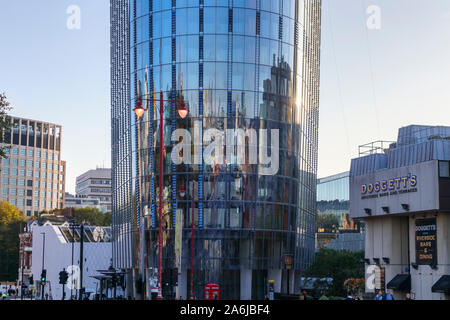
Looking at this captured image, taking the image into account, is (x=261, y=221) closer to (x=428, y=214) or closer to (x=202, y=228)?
(x=202, y=228)

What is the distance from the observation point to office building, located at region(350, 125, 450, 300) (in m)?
49.7

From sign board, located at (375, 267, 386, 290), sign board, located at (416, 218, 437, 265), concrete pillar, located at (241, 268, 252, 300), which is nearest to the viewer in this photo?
sign board, located at (416, 218, 437, 265)

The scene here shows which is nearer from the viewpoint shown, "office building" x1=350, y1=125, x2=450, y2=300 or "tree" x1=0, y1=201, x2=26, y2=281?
"office building" x1=350, y1=125, x2=450, y2=300

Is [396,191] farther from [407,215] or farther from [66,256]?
[66,256]

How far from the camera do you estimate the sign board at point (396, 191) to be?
1961 inches

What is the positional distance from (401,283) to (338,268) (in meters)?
15.3

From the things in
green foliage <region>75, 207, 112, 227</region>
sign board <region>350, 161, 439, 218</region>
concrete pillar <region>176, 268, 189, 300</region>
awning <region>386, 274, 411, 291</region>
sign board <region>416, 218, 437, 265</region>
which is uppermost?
green foliage <region>75, 207, 112, 227</region>

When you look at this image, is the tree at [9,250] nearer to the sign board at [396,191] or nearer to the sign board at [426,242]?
the sign board at [396,191]

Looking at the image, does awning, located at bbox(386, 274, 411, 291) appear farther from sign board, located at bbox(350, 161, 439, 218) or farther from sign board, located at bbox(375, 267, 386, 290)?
sign board, located at bbox(350, 161, 439, 218)

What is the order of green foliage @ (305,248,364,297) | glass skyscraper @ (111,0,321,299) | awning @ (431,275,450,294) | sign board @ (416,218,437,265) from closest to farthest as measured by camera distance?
awning @ (431,275,450,294), sign board @ (416,218,437,265), green foliage @ (305,248,364,297), glass skyscraper @ (111,0,321,299)

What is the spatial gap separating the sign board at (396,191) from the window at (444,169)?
0.36 m

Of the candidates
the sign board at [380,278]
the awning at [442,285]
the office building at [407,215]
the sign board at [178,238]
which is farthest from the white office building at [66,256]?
the awning at [442,285]

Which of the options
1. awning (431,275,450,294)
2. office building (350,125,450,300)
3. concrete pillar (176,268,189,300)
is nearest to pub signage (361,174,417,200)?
office building (350,125,450,300)
